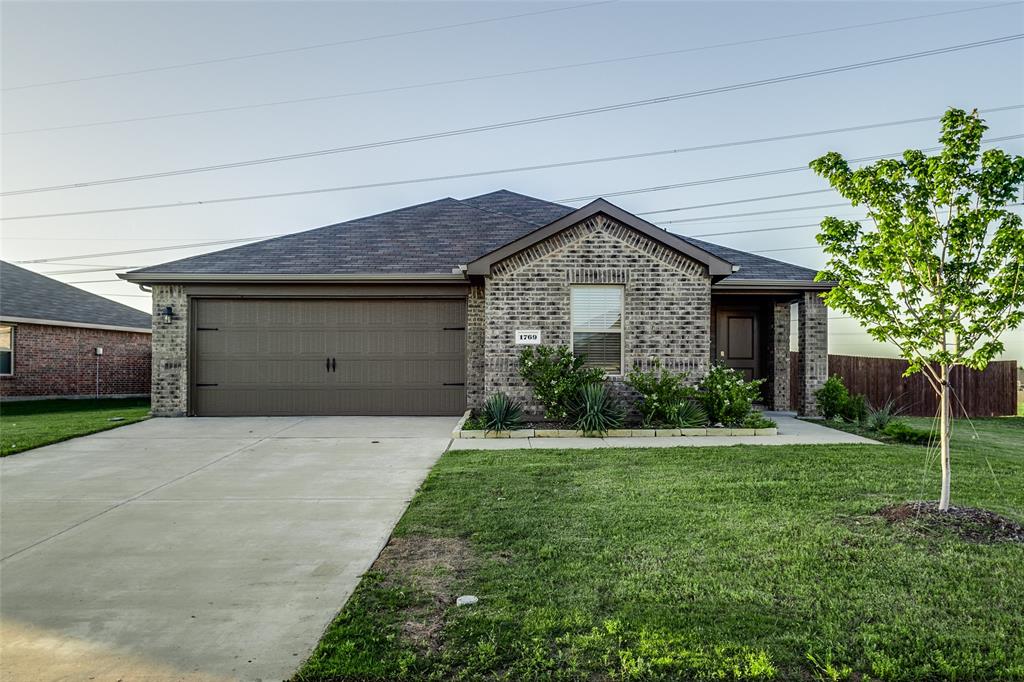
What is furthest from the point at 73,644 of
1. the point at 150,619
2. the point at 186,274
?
the point at 186,274

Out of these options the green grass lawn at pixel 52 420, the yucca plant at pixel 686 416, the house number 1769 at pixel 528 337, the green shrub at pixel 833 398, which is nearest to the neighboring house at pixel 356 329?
the green shrub at pixel 833 398

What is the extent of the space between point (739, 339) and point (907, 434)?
16.0 ft

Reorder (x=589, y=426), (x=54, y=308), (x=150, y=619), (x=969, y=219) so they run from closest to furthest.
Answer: (x=150, y=619) → (x=969, y=219) → (x=589, y=426) → (x=54, y=308)

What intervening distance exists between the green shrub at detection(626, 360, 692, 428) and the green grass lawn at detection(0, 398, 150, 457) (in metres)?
9.64

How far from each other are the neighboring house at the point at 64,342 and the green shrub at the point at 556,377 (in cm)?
1674

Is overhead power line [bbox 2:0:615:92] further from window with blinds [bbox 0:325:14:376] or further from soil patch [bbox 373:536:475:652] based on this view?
soil patch [bbox 373:536:475:652]

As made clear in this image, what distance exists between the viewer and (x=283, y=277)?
40.4ft

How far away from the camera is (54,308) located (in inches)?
776

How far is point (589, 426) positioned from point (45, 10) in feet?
51.1

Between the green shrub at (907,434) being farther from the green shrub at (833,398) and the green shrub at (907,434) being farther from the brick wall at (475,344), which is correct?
the brick wall at (475,344)

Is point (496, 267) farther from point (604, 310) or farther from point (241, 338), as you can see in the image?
point (241, 338)

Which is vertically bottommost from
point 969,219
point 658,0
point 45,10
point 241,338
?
point 241,338

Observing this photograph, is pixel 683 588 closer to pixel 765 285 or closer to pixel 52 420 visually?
pixel 765 285

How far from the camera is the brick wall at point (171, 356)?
12.6m
